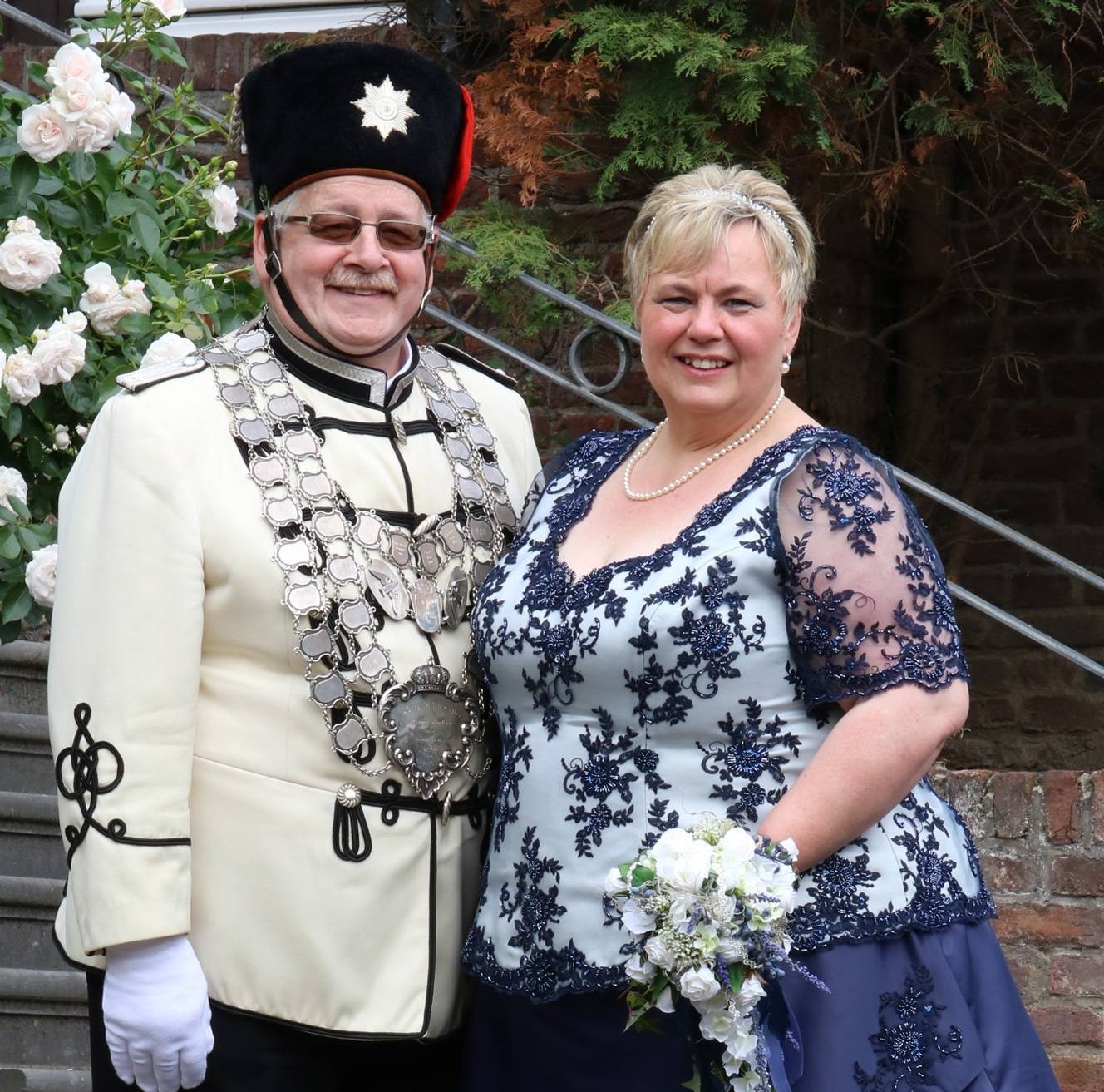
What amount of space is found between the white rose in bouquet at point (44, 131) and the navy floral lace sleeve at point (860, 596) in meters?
1.36

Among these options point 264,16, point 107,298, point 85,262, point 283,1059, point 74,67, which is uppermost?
point 264,16

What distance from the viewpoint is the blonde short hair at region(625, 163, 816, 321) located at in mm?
2590

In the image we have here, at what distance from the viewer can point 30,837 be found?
4.04 meters

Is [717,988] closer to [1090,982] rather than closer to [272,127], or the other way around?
[272,127]

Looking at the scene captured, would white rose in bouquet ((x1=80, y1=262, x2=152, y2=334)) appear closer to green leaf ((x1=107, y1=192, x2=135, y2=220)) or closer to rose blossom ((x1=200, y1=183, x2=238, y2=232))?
green leaf ((x1=107, y1=192, x2=135, y2=220))

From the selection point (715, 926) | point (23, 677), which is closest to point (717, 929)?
point (715, 926)

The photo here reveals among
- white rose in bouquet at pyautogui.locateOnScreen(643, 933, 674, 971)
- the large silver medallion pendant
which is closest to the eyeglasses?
the large silver medallion pendant

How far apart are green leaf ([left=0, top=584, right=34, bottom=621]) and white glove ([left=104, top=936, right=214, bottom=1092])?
29.5 inches

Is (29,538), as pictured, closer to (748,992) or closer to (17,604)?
(17,604)

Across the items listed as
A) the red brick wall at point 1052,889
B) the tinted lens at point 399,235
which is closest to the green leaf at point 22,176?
the tinted lens at point 399,235

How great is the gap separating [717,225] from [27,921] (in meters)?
2.32

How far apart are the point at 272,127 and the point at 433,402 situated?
50 centimetres

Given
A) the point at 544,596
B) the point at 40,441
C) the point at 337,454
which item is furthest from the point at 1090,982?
the point at 40,441

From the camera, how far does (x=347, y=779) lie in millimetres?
2586
